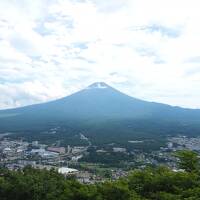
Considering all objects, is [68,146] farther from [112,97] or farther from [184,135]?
[112,97]

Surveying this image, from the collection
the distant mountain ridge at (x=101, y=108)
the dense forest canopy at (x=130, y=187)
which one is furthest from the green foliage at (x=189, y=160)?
the distant mountain ridge at (x=101, y=108)

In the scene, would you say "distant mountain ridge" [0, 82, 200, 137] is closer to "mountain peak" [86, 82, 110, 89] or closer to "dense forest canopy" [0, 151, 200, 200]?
"mountain peak" [86, 82, 110, 89]

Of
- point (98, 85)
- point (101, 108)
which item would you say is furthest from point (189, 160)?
point (98, 85)

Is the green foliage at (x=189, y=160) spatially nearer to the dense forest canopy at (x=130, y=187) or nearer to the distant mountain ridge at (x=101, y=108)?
the dense forest canopy at (x=130, y=187)

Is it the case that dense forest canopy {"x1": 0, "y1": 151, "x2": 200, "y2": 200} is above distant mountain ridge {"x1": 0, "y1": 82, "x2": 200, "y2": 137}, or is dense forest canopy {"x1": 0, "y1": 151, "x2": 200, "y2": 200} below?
below

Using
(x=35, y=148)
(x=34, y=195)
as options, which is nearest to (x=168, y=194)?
(x=34, y=195)

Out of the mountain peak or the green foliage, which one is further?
the mountain peak

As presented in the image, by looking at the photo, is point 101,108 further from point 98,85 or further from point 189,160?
point 189,160

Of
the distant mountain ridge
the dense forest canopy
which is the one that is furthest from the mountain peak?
the dense forest canopy

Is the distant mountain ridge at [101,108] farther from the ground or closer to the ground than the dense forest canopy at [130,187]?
farther from the ground

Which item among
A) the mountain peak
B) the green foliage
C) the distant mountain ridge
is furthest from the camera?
the mountain peak

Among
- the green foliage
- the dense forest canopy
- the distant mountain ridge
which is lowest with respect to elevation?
the dense forest canopy
